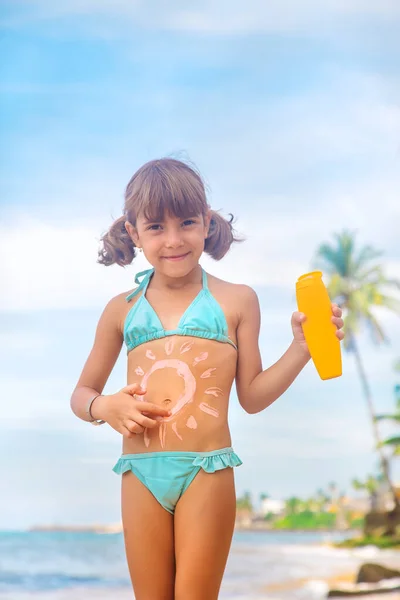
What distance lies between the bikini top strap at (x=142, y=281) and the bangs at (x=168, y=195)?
0.11 meters

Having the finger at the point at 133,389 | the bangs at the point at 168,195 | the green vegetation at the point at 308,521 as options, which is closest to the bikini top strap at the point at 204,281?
the bangs at the point at 168,195

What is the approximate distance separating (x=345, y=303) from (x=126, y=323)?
7.68m

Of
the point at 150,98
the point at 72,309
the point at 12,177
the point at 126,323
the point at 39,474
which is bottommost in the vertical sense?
the point at 126,323

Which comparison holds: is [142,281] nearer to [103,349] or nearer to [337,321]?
[103,349]

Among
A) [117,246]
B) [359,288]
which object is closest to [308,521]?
[359,288]

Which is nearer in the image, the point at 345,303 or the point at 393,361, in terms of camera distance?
the point at 393,361

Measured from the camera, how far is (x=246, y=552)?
677cm

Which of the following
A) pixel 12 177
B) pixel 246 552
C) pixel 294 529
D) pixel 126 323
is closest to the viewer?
pixel 126 323

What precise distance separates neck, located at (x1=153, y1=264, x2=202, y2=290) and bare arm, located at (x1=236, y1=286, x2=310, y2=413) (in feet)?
0.26

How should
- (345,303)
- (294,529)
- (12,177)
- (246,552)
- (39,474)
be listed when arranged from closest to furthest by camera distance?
(12,177) → (39,474) → (246,552) → (294,529) → (345,303)

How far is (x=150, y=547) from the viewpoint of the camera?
46.3 inches

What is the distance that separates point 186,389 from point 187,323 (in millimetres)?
98

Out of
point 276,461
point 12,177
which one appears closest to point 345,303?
point 276,461

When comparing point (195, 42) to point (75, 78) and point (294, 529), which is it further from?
point (294, 529)
